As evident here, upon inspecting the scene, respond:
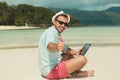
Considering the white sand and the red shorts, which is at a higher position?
the red shorts

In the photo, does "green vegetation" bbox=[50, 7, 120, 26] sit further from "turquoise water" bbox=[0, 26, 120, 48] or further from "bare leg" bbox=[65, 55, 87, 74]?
"bare leg" bbox=[65, 55, 87, 74]

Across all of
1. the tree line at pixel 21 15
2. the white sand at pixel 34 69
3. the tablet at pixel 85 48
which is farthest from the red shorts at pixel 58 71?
the tree line at pixel 21 15

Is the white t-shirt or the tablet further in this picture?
the tablet

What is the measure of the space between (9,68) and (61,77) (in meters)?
2.26

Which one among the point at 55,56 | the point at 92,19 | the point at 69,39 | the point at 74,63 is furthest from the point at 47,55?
the point at 92,19

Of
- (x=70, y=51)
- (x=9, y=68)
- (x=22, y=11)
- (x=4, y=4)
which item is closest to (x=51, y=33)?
(x=70, y=51)

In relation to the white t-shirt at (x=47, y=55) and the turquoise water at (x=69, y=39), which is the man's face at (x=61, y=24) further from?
the turquoise water at (x=69, y=39)

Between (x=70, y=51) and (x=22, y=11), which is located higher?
(x=70, y=51)

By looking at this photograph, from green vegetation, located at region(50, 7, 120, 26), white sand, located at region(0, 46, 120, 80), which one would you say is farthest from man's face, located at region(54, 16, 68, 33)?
green vegetation, located at region(50, 7, 120, 26)

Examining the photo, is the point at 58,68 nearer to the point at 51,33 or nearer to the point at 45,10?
the point at 51,33

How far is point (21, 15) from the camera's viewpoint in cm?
5069

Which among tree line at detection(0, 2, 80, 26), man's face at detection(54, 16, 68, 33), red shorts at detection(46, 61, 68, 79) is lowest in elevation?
tree line at detection(0, 2, 80, 26)

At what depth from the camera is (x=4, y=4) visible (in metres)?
54.8

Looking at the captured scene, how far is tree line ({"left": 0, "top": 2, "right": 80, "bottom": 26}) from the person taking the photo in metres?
49.8
